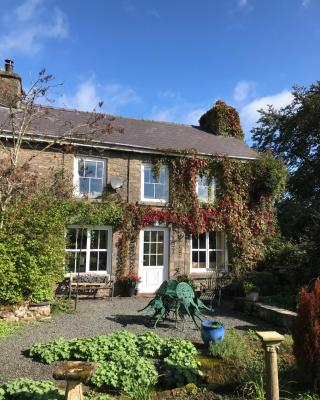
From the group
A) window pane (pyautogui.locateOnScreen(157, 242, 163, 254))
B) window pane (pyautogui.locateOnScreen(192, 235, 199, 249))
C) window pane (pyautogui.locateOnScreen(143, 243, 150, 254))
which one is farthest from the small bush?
window pane (pyautogui.locateOnScreen(192, 235, 199, 249))

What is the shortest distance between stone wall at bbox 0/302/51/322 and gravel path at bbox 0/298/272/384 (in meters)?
0.31

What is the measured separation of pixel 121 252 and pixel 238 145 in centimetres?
837

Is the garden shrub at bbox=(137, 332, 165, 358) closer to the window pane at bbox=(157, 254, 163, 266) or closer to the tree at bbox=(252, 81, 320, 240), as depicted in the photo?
the window pane at bbox=(157, 254, 163, 266)

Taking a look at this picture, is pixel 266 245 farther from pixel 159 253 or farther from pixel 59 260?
pixel 59 260

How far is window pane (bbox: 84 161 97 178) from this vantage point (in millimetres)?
14812

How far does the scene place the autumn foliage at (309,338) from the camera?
523 centimetres

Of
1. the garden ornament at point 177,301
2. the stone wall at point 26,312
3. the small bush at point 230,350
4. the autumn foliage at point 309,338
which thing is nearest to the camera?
the autumn foliage at point 309,338

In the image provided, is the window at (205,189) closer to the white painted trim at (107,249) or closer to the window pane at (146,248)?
the window pane at (146,248)

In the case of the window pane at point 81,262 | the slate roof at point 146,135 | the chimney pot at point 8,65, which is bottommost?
the window pane at point 81,262

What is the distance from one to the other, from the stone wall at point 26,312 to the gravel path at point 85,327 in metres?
0.31

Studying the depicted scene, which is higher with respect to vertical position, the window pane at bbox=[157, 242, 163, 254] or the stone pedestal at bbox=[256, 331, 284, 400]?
the window pane at bbox=[157, 242, 163, 254]

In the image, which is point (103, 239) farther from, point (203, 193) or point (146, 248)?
point (203, 193)

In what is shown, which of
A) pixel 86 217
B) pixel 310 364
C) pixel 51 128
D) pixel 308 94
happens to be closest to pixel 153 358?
pixel 310 364

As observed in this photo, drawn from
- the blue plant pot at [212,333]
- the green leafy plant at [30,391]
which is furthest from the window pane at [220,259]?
the green leafy plant at [30,391]
